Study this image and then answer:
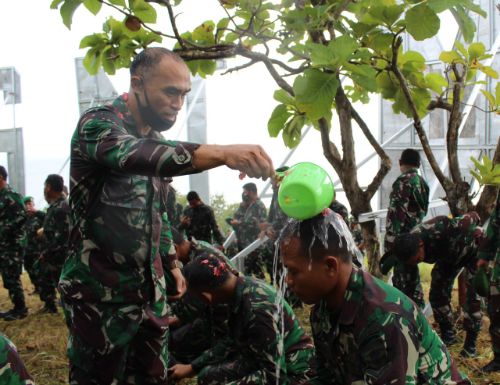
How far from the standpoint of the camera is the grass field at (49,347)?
4078 millimetres

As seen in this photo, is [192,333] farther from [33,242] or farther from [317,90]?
[33,242]

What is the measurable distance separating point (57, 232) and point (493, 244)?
4.67 meters

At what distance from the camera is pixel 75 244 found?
6.70 feet

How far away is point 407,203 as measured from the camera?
495cm

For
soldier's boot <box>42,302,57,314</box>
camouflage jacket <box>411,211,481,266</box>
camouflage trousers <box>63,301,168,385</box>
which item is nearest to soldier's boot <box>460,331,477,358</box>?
camouflage jacket <box>411,211,481,266</box>

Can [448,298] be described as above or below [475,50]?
below

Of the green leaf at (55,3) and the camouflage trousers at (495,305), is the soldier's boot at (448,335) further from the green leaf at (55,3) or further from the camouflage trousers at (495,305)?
the green leaf at (55,3)

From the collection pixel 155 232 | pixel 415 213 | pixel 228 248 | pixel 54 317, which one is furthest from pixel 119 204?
pixel 228 248

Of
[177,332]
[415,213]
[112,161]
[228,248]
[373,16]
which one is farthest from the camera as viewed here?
[228,248]

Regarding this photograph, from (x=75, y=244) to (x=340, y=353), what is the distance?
1.11 metres

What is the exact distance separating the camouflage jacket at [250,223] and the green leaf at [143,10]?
5.28 metres

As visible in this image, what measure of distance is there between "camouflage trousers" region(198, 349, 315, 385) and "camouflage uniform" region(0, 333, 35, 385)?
1.36 metres

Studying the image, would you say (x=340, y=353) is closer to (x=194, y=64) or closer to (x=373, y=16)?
(x=373, y=16)

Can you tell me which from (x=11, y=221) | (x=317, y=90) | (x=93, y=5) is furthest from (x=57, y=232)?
(x=317, y=90)
